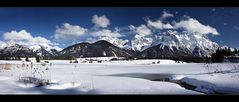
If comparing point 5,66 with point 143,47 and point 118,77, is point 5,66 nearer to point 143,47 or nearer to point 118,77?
point 118,77

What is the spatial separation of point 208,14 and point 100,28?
1.13m

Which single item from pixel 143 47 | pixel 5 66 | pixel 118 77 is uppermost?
pixel 143 47

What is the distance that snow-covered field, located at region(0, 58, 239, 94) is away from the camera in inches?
173

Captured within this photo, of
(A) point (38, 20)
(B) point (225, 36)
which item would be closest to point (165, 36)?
(B) point (225, 36)

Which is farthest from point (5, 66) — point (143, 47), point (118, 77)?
point (143, 47)

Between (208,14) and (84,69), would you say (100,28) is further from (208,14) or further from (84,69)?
(208,14)

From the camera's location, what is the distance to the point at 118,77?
177 inches

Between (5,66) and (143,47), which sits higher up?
(143,47)

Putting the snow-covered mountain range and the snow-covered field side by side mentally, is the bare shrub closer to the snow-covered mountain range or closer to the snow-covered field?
the snow-covered field

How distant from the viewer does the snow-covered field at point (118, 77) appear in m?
4.39

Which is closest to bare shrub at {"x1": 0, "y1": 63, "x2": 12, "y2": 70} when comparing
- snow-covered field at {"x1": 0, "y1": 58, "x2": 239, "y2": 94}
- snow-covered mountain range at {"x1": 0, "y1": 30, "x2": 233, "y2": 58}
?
snow-covered field at {"x1": 0, "y1": 58, "x2": 239, "y2": 94}

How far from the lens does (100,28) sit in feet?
14.9

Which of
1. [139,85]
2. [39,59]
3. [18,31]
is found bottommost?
[139,85]

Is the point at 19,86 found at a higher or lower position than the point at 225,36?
lower
